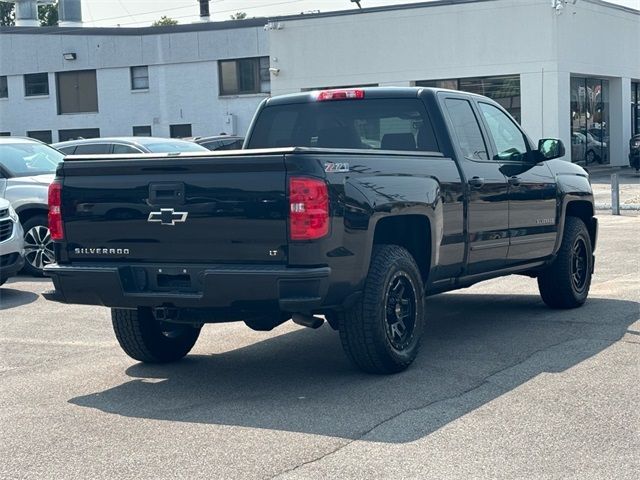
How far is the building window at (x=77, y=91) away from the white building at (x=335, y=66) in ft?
0.17

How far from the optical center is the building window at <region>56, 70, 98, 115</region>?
47.5 metres

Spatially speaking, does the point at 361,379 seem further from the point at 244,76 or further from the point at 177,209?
the point at 244,76

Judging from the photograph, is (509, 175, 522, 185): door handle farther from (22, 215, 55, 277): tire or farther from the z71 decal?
(22, 215, 55, 277): tire

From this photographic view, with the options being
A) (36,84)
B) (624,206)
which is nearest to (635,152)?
(624,206)

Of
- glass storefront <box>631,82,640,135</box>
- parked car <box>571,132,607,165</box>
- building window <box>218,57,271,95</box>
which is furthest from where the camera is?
building window <box>218,57,271,95</box>

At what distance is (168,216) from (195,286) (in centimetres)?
48

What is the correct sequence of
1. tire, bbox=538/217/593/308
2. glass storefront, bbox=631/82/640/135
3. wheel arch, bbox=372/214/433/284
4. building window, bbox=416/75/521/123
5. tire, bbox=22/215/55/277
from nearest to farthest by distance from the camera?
1. wheel arch, bbox=372/214/433/284
2. tire, bbox=538/217/593/308
3. tire, bbox=22/215/55/277
4. building window, bbox=416/75/521/123
5. glass storefront, bbox=631/82/640/135

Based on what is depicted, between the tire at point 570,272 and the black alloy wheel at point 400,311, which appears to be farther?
the tire at point 570,272

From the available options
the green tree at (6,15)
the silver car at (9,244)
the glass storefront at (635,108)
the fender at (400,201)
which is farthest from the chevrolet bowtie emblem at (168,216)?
the green tree at (6,15)

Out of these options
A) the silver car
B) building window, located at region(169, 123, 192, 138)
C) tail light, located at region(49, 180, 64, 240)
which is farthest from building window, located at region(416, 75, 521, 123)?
tail light, located at region(49, 180, 64, 240)

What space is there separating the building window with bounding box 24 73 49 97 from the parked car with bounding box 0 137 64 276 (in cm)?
3561

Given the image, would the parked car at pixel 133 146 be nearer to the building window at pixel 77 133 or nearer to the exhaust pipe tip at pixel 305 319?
the exhaust pipe tip at pixel 305 319

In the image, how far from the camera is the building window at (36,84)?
48438 mm

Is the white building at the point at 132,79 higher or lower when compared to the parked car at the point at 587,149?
higher
